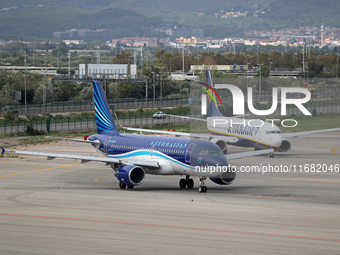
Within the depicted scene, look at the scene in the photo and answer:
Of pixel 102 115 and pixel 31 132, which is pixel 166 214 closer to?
pixel 102 115

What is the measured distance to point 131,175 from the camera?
45.9 metres

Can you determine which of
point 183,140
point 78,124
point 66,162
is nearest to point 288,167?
point 183,140

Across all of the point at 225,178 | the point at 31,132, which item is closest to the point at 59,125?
the point at 31,132

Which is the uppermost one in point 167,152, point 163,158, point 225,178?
point 167,152

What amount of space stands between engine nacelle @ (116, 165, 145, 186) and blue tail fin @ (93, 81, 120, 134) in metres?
8.64

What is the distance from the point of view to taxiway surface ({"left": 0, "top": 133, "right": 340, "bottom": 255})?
1112 inches

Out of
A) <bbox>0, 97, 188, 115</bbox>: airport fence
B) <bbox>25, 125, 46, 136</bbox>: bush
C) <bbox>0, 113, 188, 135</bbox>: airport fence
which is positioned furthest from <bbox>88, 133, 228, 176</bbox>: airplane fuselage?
<bbox>0, 97, 188, 115</bbox>: airport fence

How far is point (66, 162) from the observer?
215 feet

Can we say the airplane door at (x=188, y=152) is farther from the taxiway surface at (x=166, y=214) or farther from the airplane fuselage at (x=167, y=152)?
the taxiway surface at (x=166, y=214)

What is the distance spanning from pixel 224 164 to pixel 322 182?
1154cm

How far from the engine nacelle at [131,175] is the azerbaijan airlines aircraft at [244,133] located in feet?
61.7

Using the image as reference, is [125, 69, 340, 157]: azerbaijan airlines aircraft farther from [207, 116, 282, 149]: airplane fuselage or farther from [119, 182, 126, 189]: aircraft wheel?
[119, 182, 126, 189]: aircraft wheel

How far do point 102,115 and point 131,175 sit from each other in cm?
1047

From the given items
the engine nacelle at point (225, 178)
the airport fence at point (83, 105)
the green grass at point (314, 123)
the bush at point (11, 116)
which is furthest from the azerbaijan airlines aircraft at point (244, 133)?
the airport fence at point (83, 105)
